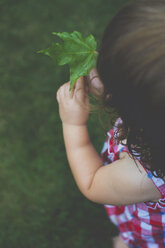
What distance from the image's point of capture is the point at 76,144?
131cm

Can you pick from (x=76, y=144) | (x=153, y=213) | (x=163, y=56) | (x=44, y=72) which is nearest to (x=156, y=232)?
(x=153, y=213)

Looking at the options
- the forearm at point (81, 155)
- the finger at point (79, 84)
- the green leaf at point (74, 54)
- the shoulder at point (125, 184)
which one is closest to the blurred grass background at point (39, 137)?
the forearm at point (81, 155)

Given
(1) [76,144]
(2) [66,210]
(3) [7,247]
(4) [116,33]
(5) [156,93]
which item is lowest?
(3) [7,247]

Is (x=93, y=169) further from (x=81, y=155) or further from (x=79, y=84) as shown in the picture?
(x=79, y=84)

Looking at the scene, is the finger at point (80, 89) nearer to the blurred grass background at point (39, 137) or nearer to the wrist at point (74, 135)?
the wrist at point (74, 135)

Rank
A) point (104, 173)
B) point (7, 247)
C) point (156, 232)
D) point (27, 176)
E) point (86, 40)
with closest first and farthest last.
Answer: point (86, 40) → point (104, 173) → point (156, 232) → point (7, 247) → point (27, 176)

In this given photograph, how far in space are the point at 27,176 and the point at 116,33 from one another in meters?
1.21

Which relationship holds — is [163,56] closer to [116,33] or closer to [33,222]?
[116,33]

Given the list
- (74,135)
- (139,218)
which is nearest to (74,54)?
(74,135)

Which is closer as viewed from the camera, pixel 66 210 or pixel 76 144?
pixel 76 144

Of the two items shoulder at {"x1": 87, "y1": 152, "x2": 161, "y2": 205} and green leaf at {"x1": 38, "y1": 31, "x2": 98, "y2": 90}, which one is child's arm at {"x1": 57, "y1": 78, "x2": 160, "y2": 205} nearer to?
shoulder at {"x1": 87, "y1": 152, "x2": 161, "y2": 205}

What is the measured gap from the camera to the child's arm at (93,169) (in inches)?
40.4

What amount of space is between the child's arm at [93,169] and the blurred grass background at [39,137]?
1.62ft

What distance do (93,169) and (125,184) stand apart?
25 cm
